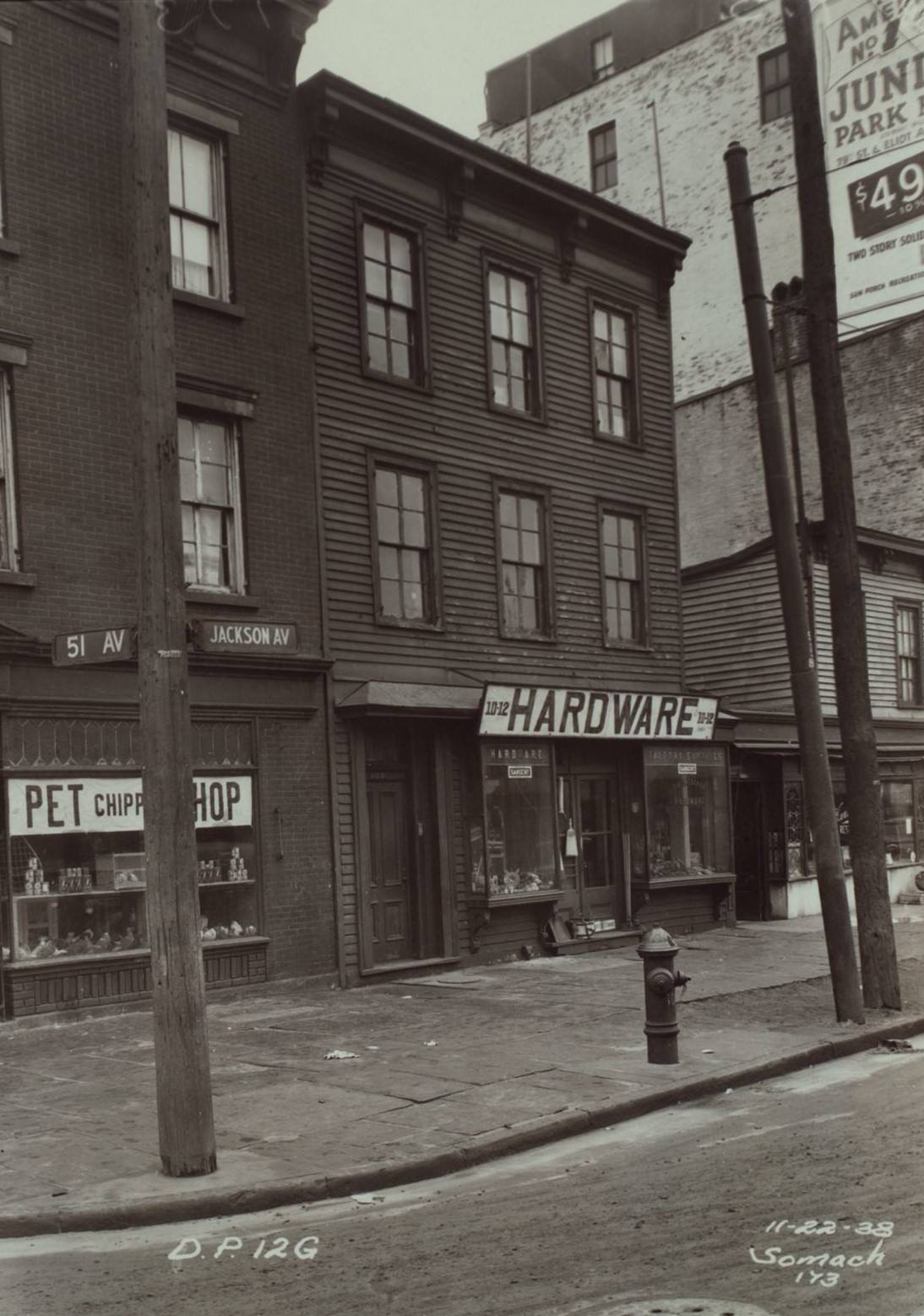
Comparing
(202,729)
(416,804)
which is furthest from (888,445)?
(202,729)

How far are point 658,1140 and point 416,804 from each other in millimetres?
8686

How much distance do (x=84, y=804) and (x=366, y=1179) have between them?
666cm

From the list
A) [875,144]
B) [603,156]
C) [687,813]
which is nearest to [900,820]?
[687,813]

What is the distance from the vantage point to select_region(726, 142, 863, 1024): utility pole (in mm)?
11555

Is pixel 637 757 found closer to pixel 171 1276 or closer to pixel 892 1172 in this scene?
pixel 892 1172

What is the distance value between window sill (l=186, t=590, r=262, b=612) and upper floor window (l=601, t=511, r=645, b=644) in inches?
259

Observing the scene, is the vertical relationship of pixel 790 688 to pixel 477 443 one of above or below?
below

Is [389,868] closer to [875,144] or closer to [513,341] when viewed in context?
[513,341]

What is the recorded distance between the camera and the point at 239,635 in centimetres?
764

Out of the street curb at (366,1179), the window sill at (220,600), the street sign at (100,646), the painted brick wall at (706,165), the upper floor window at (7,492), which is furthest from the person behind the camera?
the painted brick wall at (706,165)

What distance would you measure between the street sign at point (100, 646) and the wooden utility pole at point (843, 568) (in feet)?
22.2

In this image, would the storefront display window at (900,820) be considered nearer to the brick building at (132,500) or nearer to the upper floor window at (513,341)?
the upper floor window at (513,341)

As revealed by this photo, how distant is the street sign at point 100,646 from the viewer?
296 inches

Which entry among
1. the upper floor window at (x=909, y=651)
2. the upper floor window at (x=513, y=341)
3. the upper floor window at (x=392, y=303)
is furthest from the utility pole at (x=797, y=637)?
the upper floor window at (x=909, y=651)
